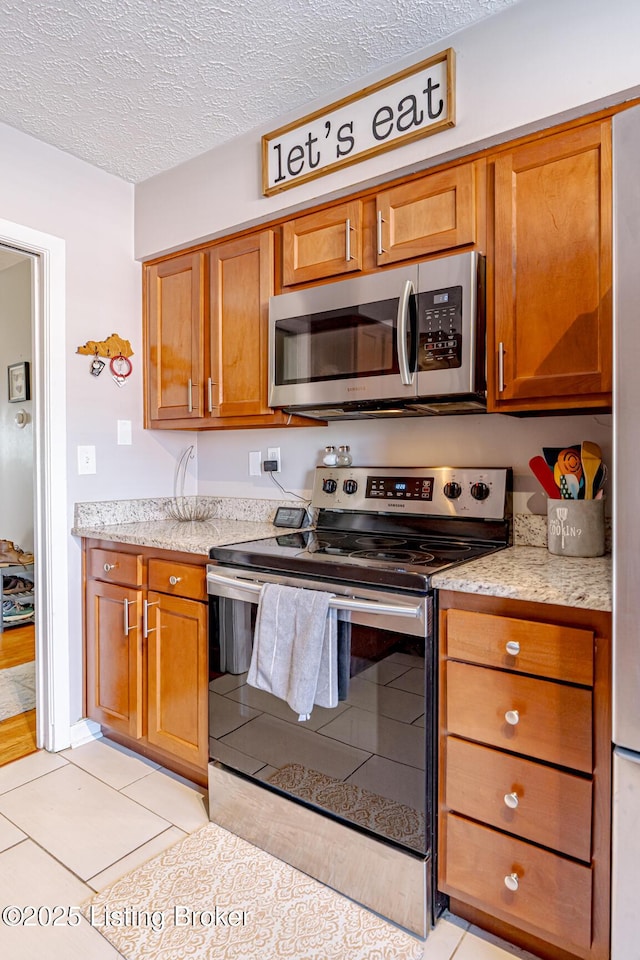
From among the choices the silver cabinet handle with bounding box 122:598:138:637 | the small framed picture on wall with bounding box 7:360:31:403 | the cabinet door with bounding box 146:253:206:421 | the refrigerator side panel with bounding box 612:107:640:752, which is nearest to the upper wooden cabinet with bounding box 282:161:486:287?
the cabinet door with bounding box 146:253:206:421

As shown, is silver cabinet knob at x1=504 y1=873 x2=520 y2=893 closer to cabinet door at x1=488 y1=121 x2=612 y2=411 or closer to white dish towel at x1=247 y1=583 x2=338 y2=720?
white dish towel at x1=247 y1=583 x2=338 y2=720

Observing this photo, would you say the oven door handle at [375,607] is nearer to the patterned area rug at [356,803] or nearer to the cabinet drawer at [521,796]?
the cabinet drawer at [521,796]

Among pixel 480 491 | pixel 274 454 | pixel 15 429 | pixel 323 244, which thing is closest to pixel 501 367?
pixel 480 491

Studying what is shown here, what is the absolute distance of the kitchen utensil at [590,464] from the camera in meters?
1.59

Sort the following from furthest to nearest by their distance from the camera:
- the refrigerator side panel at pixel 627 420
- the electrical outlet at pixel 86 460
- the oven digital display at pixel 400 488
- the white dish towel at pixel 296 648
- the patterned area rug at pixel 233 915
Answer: the electrical outlet at pixel 86 460 → the oven digital display at pixel 400 488 → the white dish towel at pixel 296 648 → the patterned area rug at pixel 233 915 → the refrigerator side panel at pixel 627 420

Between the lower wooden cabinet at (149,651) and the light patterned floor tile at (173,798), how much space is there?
5cm

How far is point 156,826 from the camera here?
1816 millimetres

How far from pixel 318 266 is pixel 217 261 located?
1.78ft

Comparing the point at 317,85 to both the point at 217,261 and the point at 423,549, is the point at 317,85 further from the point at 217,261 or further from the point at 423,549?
the point at 423,549

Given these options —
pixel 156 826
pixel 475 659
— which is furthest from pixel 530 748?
pixel 156 826

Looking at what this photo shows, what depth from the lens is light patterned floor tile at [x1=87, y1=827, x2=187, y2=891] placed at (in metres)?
1.58

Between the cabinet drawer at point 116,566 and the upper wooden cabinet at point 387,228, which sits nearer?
the upper wooden cabinet at point 387,228

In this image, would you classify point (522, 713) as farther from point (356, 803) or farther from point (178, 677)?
point (178, 677)

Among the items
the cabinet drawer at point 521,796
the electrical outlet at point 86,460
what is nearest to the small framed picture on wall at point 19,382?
the electrical outlet at point 86,460
